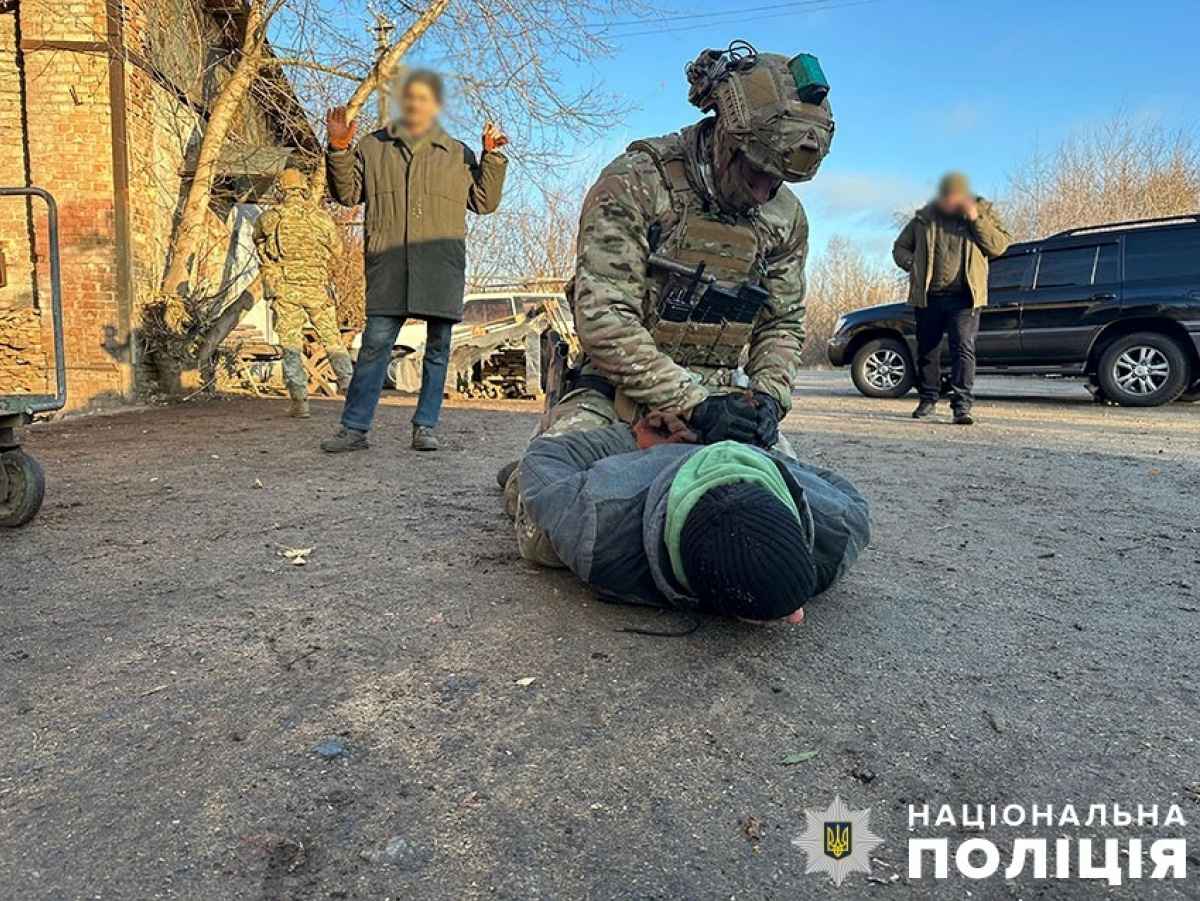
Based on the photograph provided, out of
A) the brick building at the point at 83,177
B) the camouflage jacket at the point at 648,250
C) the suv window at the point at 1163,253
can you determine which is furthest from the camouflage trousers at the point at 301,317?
the suv window at the point at 1163,253

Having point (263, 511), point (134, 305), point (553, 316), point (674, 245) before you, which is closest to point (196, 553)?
point (263, 511)

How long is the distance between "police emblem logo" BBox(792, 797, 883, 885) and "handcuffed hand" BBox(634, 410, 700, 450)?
121 cm

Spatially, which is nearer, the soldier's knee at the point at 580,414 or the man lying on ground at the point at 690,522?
the man lying on ground at the point at 690,522

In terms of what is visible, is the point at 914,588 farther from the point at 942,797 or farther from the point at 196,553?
the point at 196,553

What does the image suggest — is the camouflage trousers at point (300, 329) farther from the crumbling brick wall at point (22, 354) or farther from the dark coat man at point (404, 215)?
the dark coat man at point (404, 215)

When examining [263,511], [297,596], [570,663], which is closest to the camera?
[570,663]

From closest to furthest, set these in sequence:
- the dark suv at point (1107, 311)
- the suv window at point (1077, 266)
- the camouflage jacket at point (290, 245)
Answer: the camouflage jacket at point (290, 245) < the dark suv at point (1107, 311) < the suv window at point (1077, 266)

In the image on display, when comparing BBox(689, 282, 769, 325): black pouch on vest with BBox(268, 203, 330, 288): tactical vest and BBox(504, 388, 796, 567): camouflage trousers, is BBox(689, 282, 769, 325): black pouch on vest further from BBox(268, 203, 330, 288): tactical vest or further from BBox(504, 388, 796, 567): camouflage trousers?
BBox(268, 203, 330, 288): tactical vest

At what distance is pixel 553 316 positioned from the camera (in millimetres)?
10062

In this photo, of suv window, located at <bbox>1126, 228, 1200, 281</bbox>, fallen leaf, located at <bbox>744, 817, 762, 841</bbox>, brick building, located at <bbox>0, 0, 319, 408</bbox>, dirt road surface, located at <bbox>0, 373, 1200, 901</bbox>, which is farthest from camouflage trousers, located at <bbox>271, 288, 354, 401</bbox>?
suv window, located at <bbox>1126, 228, 1200, 281</bbox>

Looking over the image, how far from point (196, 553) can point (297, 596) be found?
0.65 meters

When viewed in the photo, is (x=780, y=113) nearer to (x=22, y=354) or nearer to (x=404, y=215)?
(x=404, y=215)

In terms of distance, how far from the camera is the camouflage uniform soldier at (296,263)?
704 cm

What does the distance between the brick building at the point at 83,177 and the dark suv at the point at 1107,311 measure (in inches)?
352
